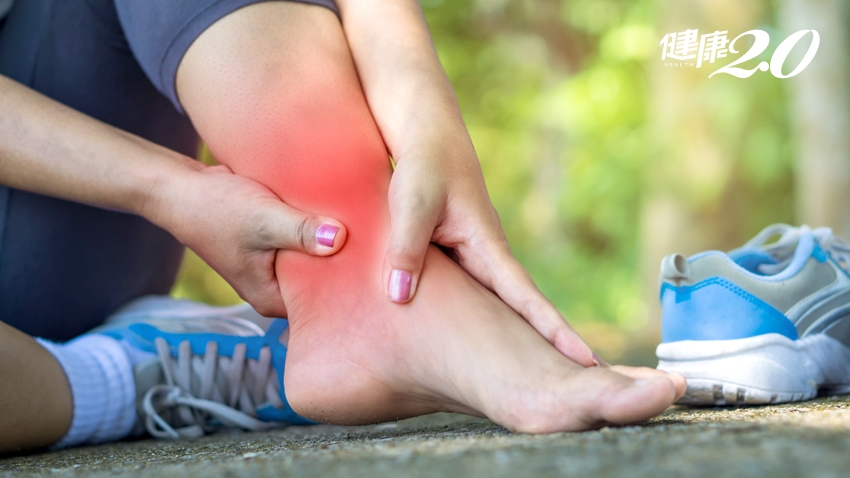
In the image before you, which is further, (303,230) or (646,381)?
(303,230)

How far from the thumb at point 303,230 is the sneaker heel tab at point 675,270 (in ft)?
1.37

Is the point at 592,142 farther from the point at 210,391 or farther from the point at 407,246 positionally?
the point at 407,246

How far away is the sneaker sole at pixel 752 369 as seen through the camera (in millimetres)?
844

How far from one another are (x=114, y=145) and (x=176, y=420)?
382mm

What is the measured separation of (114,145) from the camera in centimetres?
89

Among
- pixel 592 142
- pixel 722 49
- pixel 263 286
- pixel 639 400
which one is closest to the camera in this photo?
pixel 639 400

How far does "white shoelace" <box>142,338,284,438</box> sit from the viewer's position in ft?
3.26

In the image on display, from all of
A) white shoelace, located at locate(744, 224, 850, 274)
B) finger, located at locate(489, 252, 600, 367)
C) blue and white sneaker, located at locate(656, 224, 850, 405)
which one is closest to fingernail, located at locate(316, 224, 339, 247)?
finger, located at locate(489, 252, 600, 367)

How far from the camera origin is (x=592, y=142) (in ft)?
18.5

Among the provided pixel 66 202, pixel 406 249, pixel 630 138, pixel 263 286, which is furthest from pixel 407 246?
pixel 630 138

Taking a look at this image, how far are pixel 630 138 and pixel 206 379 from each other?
4.61 m

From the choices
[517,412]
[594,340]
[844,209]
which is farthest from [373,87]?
[844,209]

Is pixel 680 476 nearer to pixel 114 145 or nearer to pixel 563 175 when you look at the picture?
pixel 114 145

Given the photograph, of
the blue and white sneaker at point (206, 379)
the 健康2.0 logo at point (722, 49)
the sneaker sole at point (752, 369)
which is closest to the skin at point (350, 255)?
the blue and white sneaker at point (206, 379)
